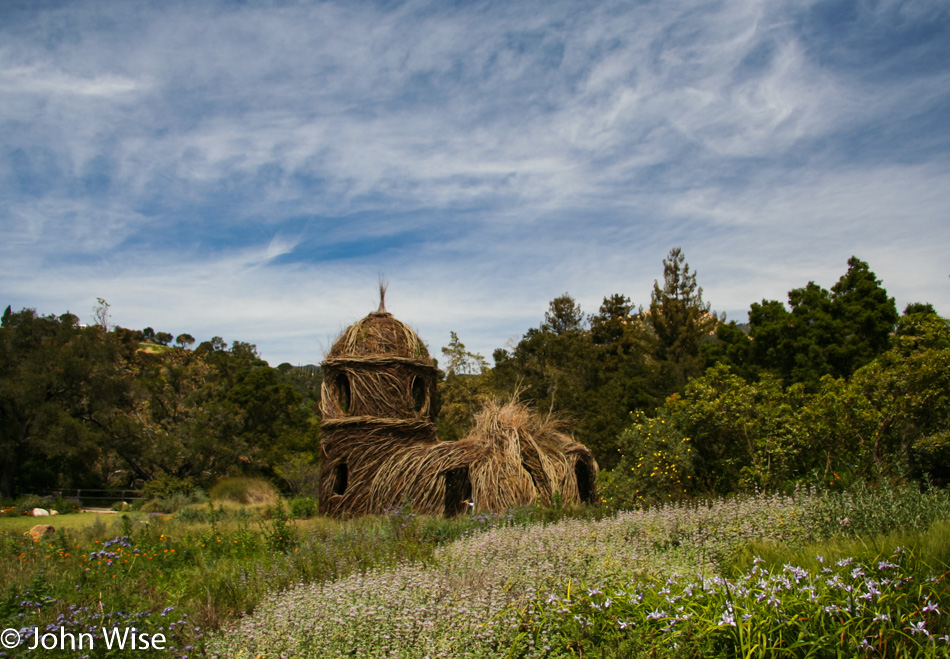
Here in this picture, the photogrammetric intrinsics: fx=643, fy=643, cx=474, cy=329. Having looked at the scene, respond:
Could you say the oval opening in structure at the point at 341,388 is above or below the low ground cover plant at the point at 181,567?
above

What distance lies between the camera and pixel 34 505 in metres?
18.8

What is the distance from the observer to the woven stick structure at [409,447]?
10.4m

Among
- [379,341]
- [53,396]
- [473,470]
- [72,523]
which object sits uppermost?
[53,396]

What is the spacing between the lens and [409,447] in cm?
1109

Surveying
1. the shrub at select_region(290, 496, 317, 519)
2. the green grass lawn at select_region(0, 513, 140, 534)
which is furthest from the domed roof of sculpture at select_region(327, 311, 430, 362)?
the shrub at select_region(290, 496, 317, 519)

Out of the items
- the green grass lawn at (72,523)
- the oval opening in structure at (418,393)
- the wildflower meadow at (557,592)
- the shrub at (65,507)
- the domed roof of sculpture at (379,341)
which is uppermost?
the domed roof of sculpture at (379,341)

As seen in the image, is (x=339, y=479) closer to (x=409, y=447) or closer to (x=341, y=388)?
(x=341, y=388)

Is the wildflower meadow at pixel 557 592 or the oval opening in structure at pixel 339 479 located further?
the oval opening in structure at pixel 339 479

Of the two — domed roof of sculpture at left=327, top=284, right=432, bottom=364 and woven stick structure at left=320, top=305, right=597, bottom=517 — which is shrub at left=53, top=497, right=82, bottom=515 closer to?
woven stick structure at left=320, top=305, right=597, bottom=517

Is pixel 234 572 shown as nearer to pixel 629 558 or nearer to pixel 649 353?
pixel 629 558

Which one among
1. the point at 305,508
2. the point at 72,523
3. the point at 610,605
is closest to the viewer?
the point at 610,605

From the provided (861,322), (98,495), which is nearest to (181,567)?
(861,322)

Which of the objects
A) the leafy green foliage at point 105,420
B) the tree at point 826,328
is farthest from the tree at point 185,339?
the tree at point 826,328

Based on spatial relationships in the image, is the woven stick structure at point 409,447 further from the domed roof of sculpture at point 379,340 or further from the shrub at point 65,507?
the shrub at point 65,507
